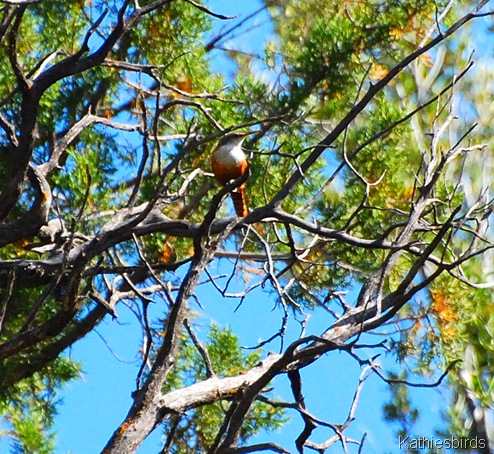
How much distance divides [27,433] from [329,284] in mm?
1461

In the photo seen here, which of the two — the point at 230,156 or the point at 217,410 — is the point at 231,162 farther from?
the point at 217,410

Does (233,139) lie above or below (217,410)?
above

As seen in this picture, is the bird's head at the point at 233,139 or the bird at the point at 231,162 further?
the bird's head at the point at 233,139

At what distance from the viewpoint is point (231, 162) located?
156 inches

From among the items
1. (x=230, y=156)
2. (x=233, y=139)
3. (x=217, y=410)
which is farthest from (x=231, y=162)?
(x=217, y=410)

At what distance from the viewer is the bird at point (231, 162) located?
390 cm

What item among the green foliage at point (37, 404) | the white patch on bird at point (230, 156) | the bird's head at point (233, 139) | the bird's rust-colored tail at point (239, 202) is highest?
the bird's head at point (233, 139)

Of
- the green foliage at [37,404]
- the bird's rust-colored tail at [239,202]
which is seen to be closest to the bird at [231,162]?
the bird's rust-colored tail at [239,202]

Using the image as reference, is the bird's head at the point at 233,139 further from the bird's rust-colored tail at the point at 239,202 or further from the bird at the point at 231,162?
the bird's rust-colored tail at the point at 239,202

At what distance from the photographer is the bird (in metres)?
3.90

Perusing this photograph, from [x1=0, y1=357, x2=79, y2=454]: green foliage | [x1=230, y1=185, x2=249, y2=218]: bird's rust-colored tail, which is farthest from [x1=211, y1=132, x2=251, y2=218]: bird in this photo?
[x1=0, y1=357, x2=79, y2=454]: green foliage

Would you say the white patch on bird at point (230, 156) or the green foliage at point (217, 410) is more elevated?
the white patch on bird at point (230, 156)

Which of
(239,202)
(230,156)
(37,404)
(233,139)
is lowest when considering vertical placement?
(37,404)

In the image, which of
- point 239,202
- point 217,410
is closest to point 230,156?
point 239,202
